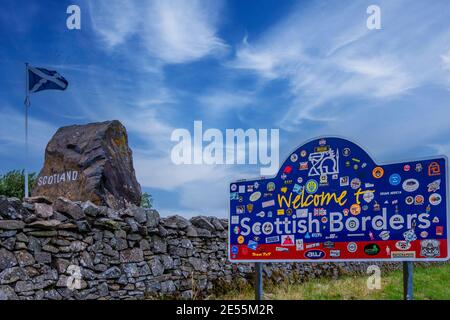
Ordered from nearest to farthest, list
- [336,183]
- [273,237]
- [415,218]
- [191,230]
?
[415,218] → [336,183] → [273,237] → [191,230]

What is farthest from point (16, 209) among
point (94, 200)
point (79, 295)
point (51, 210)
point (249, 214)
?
point (249, 214)

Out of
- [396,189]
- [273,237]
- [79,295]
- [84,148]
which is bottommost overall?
[79,295]

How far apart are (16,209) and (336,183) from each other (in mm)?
5038

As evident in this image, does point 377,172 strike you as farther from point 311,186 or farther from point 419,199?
point 311,186

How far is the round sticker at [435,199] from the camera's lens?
6.53 m

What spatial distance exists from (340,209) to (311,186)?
53cm

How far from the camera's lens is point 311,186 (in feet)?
24.4

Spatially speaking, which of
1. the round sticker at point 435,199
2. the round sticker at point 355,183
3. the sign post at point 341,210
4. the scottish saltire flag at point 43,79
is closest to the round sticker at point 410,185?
the sign post at point 341,210

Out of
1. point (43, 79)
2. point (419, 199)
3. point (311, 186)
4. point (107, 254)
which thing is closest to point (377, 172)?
point (419, 199)

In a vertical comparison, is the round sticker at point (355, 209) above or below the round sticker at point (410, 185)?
below

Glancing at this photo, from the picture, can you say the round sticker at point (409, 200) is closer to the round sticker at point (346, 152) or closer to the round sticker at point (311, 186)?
the round sticker at point (346, 152)
